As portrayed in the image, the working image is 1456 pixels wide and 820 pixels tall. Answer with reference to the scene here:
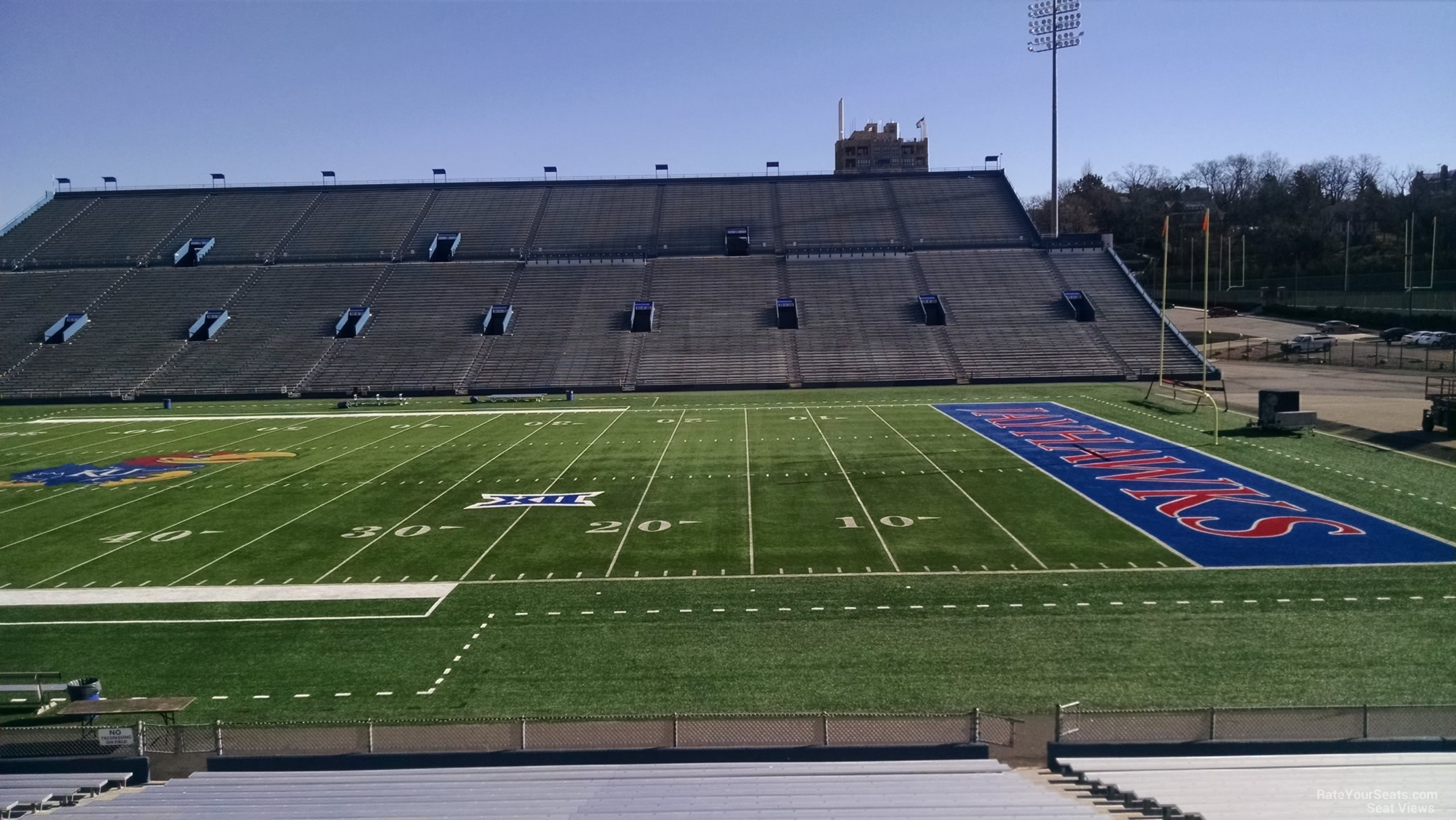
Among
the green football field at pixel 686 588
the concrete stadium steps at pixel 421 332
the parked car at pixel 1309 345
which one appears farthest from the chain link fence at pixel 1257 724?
the parked car at pixel 1309 345

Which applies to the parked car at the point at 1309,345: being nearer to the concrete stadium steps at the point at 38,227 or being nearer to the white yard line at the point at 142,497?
the white yard line at the point at 142,497

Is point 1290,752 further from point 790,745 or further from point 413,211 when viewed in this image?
point 413,211

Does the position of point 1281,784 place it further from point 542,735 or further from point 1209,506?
point 1209,506

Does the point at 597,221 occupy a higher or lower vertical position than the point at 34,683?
higher

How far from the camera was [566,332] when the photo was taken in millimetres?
52656

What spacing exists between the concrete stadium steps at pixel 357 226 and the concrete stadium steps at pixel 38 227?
1212cm

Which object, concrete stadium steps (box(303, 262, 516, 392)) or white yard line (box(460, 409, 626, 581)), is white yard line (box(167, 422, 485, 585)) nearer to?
white yard line (box(460, 409, 626, 581))

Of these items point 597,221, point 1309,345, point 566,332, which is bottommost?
point 1309,345

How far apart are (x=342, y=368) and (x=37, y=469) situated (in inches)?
881

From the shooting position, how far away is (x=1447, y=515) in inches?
738

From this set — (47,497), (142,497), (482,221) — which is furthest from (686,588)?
(482,221)

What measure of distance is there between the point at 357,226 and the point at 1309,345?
2214 inches

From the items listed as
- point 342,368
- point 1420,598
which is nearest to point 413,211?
point 342,368

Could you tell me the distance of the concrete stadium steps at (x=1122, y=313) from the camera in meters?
47.6
